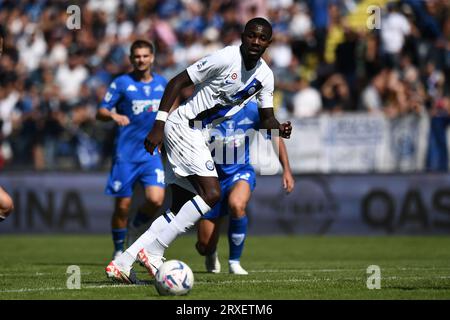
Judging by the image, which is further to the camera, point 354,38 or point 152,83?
point 354,38

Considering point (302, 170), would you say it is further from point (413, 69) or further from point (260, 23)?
point (260, 23)

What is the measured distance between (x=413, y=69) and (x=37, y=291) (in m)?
12.5

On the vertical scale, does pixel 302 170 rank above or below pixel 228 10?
below

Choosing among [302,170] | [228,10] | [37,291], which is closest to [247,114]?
[37,291]

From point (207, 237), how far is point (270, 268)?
3.53 ft

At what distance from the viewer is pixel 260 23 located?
903 cm

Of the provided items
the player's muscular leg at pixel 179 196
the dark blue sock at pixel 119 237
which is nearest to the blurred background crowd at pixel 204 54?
the dark blue sock at pixel 119 237

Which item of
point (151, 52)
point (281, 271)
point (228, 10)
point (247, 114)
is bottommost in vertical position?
point (281, 271)

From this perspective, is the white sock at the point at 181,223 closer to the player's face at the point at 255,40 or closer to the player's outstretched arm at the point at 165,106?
the player's outstretched arm at the point at 165,106

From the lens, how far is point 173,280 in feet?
27.0

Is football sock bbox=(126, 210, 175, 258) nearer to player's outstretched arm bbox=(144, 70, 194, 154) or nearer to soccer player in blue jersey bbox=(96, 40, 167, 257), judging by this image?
player's outstretched arm bbox=(144, 70, 194, 154)

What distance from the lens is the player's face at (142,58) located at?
12.8m
